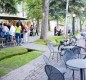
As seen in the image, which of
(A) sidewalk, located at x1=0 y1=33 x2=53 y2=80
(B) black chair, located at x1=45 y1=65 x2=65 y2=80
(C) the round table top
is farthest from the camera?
(A) sidewalk, located at x1=0 y1=33 x2=53 y2=80

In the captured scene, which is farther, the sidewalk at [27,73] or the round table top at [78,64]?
the sidewalk at [27,73]

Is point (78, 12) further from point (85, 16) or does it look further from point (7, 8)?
point (7, 8)

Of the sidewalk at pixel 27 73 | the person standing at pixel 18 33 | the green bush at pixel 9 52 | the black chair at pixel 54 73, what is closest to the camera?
the black chair at pixel 54 73

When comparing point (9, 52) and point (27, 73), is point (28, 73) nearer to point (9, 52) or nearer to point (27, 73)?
point (27, 73)

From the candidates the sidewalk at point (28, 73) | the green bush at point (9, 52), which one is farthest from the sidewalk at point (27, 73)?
the green bush at point (9, 52)

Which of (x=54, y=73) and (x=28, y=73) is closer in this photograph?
(x=54, y=73)

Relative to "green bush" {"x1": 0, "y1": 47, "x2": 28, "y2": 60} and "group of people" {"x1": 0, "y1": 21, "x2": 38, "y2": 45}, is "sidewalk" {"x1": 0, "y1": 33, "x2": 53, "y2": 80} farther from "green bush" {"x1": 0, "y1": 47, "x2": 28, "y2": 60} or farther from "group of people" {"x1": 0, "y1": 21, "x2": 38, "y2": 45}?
"group of people" {"x1": 0, "y1": 21, "x2": 38, "y2": 45}

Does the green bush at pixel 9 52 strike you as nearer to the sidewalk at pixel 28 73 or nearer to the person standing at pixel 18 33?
the sidewalk at pixel 28 73

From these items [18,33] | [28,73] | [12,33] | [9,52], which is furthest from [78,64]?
[18,33]

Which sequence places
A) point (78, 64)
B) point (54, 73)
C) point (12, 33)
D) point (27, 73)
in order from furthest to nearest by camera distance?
point (12, 33), point (27, 73), point (78, 64), point (54, 73)

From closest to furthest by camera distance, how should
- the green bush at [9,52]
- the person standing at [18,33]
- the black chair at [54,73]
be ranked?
the black chair at [54,73], the green bush at [9,52], the person standing at [18,33]

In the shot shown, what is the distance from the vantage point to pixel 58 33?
3816cm

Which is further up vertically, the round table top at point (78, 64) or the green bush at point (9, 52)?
the round table top at point (78, 64)

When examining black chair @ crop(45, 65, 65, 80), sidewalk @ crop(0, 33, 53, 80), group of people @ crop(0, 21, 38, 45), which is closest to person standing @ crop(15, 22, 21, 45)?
group of people @ crop(0, 21, 38, 45)
